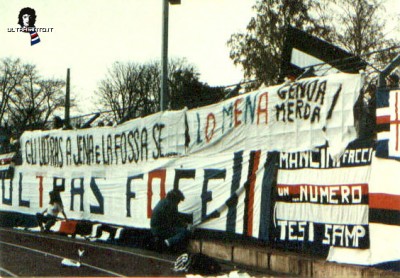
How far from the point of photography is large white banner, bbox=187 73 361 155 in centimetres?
1021

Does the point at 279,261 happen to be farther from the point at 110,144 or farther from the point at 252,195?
the point at 110,144

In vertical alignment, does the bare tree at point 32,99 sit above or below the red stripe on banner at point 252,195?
above

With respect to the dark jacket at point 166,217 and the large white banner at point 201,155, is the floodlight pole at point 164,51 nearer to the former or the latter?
the large white banner at point 201,155

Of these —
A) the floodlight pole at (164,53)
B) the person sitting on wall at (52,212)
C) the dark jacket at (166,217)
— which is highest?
the floodlight pole at (164,53)

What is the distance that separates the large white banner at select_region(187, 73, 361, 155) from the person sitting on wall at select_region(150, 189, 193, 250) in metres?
1.05

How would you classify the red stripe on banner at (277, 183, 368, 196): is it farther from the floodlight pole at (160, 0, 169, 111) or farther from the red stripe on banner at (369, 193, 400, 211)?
the floodlight pole at (160, 0, 169, 111)

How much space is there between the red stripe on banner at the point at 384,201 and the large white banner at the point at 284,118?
0.91 meters

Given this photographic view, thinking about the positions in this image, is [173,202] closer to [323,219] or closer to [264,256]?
[264,256]

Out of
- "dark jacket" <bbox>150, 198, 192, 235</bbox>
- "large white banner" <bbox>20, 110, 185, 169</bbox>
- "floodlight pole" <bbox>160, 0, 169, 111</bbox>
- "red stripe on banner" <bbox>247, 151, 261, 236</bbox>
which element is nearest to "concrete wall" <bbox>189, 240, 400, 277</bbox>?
"red stripe on banner" <bbox>247, 151, 261, 236</bbox>

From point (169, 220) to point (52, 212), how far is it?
21.6 feet

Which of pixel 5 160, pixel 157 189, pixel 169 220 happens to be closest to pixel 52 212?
pixel 5 160

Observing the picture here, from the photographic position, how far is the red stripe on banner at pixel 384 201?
30.3ft

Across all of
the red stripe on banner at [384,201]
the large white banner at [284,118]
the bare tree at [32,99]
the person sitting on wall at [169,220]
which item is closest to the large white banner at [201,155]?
the large white banner at [284,118]

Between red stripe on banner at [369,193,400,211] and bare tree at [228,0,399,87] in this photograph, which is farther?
bare tree at [228,0,399,87]
